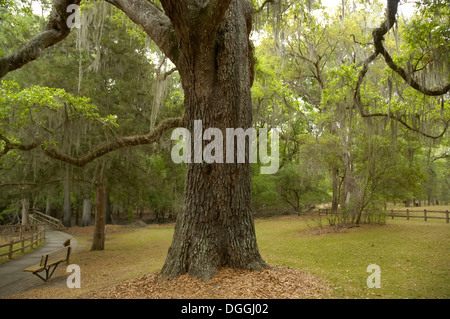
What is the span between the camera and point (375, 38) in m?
7.59

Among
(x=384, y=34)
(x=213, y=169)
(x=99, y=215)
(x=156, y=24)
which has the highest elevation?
(x=384, y=34)

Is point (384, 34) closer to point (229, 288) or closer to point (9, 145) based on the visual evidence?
point (229, 288)

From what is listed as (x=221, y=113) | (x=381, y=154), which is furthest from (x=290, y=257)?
(x=381, y=154)

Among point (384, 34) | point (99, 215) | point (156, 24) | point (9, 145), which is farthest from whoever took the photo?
point (99, 215)

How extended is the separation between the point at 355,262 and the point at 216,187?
A: 197 inches

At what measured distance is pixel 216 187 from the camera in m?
4.70

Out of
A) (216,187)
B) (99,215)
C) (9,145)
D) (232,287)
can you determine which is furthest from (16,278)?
(232,287)

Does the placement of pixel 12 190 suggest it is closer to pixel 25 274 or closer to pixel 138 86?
pixel 25 274

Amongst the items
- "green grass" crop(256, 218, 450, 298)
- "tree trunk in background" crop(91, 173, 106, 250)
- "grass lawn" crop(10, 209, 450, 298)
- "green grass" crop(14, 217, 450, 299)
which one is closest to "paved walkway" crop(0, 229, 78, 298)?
"grass lawn" crop(10, 209, 450, 298)

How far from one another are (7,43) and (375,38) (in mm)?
15692

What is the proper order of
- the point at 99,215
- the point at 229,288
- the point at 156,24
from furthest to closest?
the point at 99,215, the point at 156,24, the point at 229,288

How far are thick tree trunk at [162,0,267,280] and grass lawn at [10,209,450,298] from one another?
1.84 metres

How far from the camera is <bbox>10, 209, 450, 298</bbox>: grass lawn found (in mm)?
5156

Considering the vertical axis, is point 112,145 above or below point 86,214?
above
